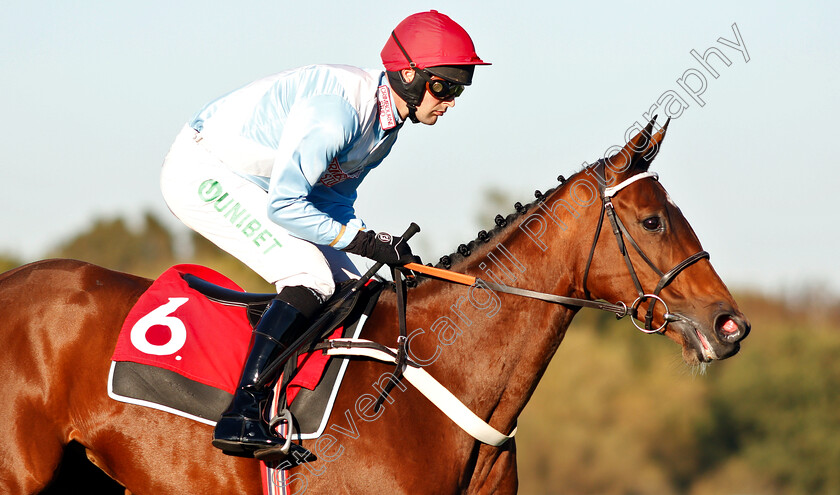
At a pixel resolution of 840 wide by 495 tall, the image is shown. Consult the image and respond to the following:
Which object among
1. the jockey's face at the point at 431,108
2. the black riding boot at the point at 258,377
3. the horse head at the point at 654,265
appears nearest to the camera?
the black riding boot at the point at 258,377

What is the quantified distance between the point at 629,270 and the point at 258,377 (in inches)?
74.0

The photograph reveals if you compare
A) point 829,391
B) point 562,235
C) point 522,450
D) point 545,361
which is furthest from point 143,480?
point 829,391

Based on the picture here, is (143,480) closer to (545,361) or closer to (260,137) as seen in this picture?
(260,137)

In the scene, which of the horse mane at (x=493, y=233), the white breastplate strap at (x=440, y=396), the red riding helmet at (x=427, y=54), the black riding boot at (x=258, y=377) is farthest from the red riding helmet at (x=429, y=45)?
the white breastplate strap at (x=440, y=396)

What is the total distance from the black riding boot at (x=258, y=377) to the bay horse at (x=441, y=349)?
0.83ft

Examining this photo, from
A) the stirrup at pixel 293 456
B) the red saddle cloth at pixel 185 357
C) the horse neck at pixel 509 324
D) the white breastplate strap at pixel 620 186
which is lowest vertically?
the stirrup at pixel 293 456

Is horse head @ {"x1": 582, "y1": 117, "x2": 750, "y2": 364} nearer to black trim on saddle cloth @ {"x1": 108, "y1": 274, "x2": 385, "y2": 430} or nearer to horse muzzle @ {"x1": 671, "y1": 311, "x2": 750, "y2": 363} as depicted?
horse muzzle @ {"x1": 671, "y1": 311, "x2": 750, "y2": 363}

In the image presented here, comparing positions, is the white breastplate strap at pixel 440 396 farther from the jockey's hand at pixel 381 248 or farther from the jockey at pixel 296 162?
the jockey's hand at pixel 381 248

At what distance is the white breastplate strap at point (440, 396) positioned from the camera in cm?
426

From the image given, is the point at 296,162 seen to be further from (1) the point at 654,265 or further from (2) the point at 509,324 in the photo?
(1) the point at 654,265

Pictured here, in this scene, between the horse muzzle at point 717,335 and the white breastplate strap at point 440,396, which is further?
the white breastplate strap at point 440,396

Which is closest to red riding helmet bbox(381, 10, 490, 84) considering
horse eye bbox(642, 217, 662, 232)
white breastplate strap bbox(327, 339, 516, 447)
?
horse eye bbox(642, 217, 662, 232)

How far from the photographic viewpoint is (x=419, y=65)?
4520 mm

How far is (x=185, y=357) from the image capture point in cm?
439
